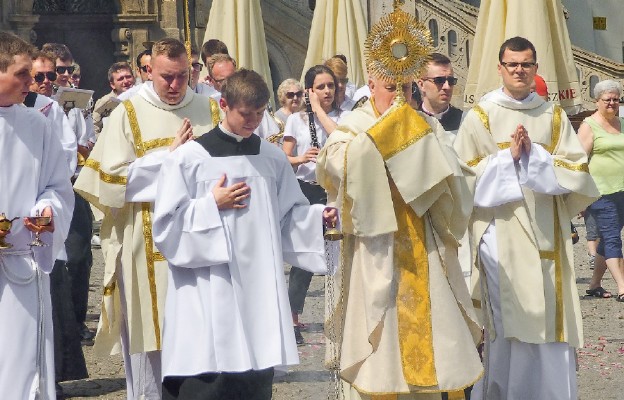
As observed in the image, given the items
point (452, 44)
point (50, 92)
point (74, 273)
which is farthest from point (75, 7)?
point (50, 92)

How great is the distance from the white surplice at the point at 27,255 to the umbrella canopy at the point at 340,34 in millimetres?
9284

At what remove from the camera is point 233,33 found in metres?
15.8

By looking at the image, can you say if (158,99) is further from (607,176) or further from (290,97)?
(607,176)

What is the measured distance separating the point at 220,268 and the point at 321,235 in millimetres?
516

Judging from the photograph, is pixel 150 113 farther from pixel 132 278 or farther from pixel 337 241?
pixel 337 241

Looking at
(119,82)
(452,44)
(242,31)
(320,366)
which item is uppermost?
(452,44)

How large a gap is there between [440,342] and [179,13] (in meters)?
15.5

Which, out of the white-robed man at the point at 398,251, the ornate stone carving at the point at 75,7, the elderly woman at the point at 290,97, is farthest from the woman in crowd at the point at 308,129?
the ornate stone carving at the point at 75,7

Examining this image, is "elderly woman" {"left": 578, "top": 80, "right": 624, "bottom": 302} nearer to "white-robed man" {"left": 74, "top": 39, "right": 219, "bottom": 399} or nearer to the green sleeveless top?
the green sleeveless top

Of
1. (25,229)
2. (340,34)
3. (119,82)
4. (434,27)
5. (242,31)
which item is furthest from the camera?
(434,27)

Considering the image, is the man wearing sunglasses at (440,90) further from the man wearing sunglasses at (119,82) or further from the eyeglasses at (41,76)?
the man wearing sunglasses at (119,82)

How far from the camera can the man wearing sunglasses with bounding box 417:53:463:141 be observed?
8.78m

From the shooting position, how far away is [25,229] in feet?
23.7

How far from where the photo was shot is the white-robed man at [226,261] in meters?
6.95
